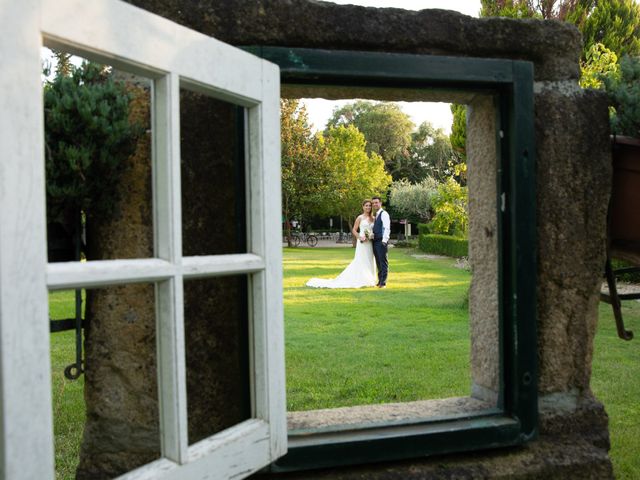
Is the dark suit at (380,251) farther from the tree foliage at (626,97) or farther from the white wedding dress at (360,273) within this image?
the tree foliage at (626,97)

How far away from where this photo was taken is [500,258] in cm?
221

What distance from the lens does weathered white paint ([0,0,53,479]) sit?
1.06 meters

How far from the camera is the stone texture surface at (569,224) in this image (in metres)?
2.22

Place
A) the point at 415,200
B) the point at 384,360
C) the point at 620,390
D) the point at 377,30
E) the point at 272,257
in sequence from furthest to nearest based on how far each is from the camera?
the point at 415,200 → the point at 384,360 → the point at 620,390 → the point at 377,30 → the point at 272,257

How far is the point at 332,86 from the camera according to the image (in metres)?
2.11

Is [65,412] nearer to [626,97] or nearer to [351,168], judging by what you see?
[626,97]

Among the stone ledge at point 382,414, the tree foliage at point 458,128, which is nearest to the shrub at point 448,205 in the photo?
the tree foliage at point 458,128

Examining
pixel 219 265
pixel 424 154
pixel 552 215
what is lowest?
pixel 219 265

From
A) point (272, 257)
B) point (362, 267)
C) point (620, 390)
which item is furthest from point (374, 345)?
point (362, 267)

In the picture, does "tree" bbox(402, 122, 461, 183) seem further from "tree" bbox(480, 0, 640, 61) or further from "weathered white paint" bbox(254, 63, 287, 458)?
"weathered white paint" bbox(254, 63, 287, 458)

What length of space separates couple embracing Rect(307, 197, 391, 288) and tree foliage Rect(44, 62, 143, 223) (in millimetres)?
8193

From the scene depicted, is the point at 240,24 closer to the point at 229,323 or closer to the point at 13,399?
the point at 229,323

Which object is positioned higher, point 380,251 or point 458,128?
point 458,128

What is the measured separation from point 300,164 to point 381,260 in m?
16.3
